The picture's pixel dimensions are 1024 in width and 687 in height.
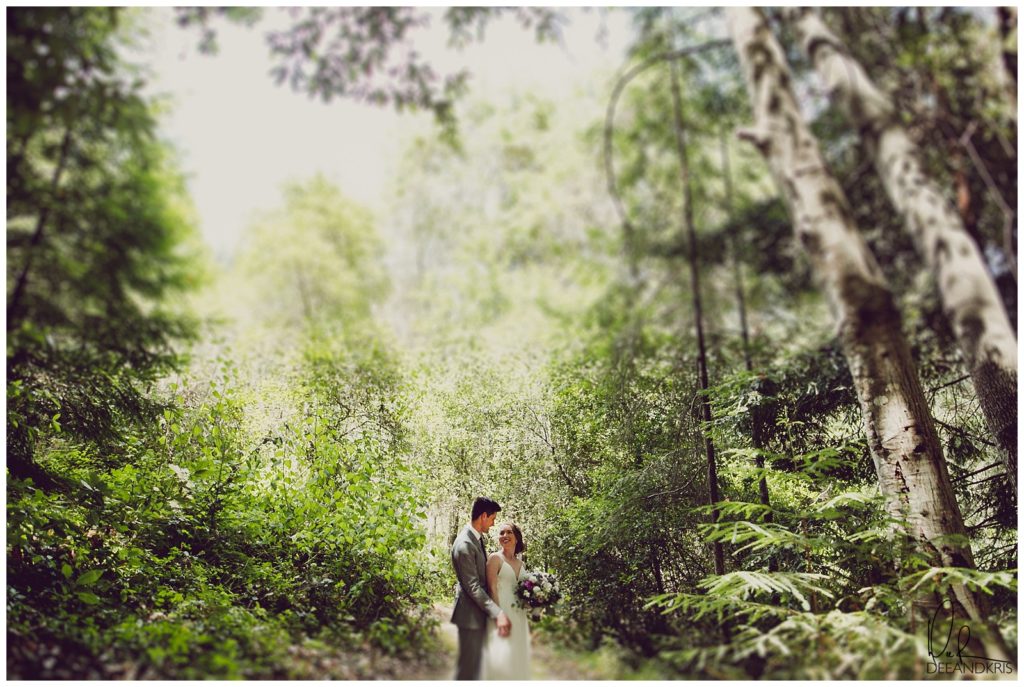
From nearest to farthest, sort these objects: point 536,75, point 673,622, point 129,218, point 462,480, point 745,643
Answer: point 745,643
point 673,622
point 129,218
point 462,480
point 536,75

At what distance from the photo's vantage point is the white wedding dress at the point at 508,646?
92.6 inches

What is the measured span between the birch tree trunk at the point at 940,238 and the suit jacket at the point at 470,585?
7.78 feet

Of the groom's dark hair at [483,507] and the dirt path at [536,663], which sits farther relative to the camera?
the groom's dark hair at [483,507]

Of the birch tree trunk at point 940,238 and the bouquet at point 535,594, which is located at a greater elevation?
the birch tree trunk at point 940,238

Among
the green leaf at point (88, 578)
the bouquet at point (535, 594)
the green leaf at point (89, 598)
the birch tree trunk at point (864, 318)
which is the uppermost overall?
the birch tree trunk at point (864, 318)

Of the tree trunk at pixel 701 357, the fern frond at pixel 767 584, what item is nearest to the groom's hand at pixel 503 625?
the fern frond at pixel 767 584

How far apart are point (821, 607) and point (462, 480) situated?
6.14ft

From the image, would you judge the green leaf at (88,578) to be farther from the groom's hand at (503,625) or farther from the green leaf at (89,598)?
the groom's hand at (503,625)

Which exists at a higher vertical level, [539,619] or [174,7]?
[174,7]

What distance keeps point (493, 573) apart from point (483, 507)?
33 cm

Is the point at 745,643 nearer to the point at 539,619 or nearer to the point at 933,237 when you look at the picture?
the point at 539,619

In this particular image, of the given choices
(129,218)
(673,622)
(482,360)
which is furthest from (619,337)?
(129,218)

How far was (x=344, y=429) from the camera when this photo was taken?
9.86 ft

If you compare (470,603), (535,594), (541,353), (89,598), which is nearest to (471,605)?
(470,603)
